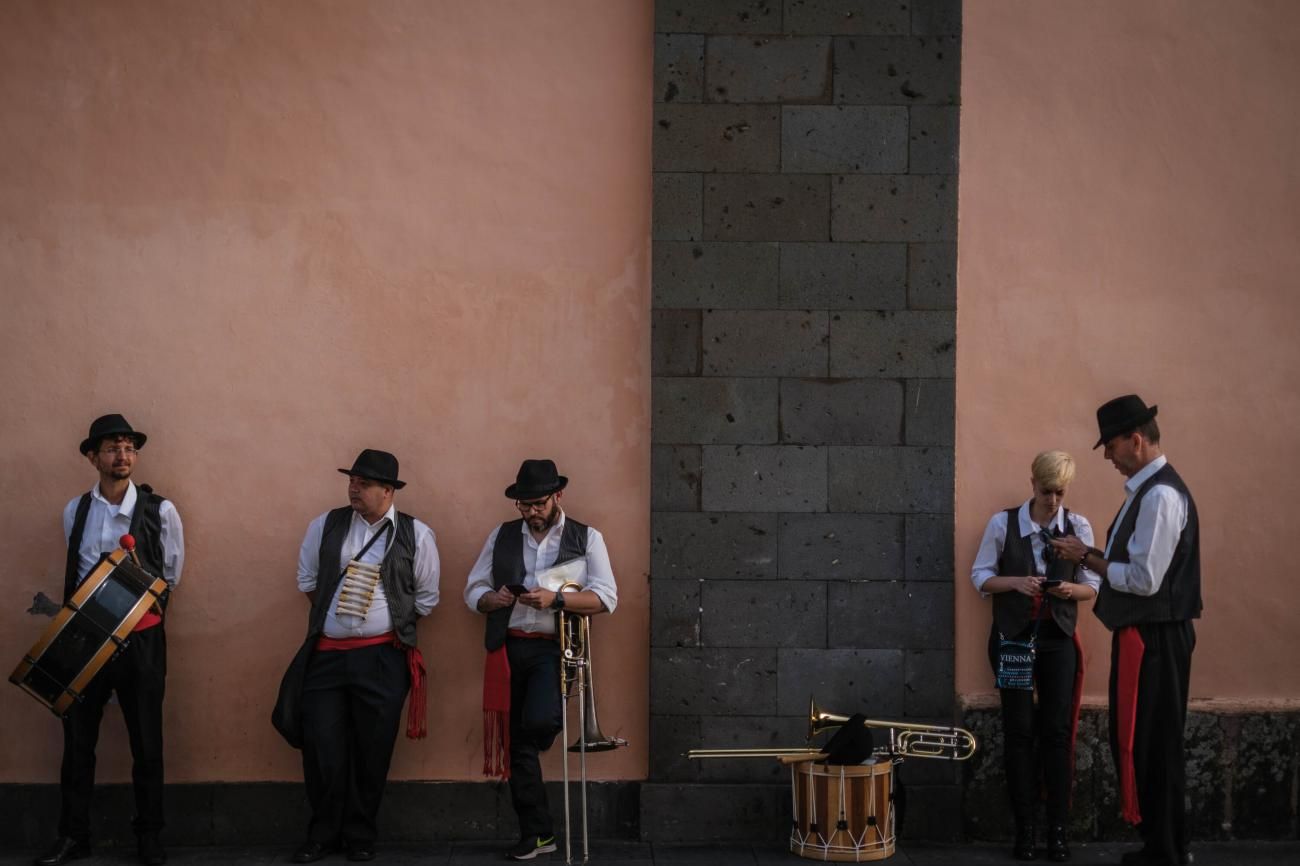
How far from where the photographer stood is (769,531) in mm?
7211

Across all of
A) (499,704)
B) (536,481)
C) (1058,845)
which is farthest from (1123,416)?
(499,704)

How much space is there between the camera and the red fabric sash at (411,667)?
6.84 metres

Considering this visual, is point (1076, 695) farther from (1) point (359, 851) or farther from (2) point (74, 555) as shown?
(2) point (74, 555)

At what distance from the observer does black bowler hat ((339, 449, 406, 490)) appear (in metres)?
6.81

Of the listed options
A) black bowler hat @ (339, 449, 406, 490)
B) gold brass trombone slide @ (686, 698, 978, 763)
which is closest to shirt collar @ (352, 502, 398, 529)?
black bowler hat @ (339, 449, 406, 490)

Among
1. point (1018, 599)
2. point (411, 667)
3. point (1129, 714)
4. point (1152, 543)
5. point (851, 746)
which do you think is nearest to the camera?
point (1152, 543)

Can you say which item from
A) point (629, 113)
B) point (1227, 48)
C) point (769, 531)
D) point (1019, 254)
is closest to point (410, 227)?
point (629, 113)

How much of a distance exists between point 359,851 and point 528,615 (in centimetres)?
130

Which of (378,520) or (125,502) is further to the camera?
(378,520)

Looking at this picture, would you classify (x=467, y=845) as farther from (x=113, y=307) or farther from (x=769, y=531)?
(x=113, y=307)

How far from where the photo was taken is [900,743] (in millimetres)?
6848

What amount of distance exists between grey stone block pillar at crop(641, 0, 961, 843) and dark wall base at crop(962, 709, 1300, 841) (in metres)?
0.20

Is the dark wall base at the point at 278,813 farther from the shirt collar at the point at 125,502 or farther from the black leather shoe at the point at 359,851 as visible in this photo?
the shirt collar at the point at 125,502

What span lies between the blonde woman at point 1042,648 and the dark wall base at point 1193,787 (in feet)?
0.88
